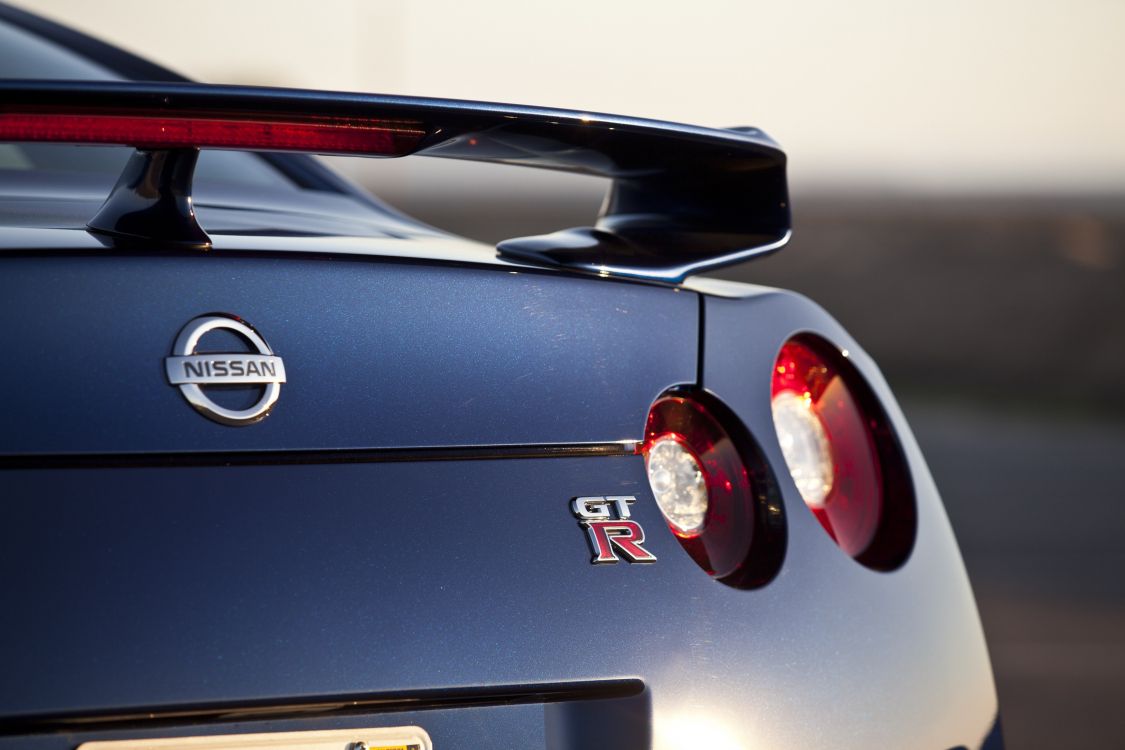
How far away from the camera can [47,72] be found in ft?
7.95

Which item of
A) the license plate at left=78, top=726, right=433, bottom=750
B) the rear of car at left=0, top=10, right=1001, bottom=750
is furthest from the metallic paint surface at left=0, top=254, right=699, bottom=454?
the license plate at left=78, top=726, right=433, bottom=750

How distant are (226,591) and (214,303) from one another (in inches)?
10.8

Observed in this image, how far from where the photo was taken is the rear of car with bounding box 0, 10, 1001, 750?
117 cm

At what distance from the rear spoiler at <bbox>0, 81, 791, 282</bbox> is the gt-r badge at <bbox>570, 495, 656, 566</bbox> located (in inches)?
11.4

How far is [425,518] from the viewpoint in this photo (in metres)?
1.29

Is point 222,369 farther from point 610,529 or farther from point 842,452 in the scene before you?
point 842,452

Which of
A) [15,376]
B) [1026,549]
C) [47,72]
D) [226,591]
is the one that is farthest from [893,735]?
[1026,549]

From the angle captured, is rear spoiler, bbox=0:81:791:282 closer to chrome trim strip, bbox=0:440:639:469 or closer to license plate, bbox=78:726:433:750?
chrome trim strip, bbox=0:440:639:469

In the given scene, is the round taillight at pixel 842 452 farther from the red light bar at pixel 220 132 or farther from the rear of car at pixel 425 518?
the red light bar at pixel 220 132

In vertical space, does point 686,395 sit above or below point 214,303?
below

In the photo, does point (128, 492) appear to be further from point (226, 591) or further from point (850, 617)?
point (850, 617)

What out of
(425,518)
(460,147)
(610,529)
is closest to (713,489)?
(610,529)

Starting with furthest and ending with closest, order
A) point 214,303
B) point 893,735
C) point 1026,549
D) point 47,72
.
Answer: point 1026,549 < point 47,72 < point 893,735 < point 214,303

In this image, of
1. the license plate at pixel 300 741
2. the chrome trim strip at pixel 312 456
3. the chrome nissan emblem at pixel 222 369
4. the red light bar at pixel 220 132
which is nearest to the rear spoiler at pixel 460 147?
the red light bar at pixel 220 132
